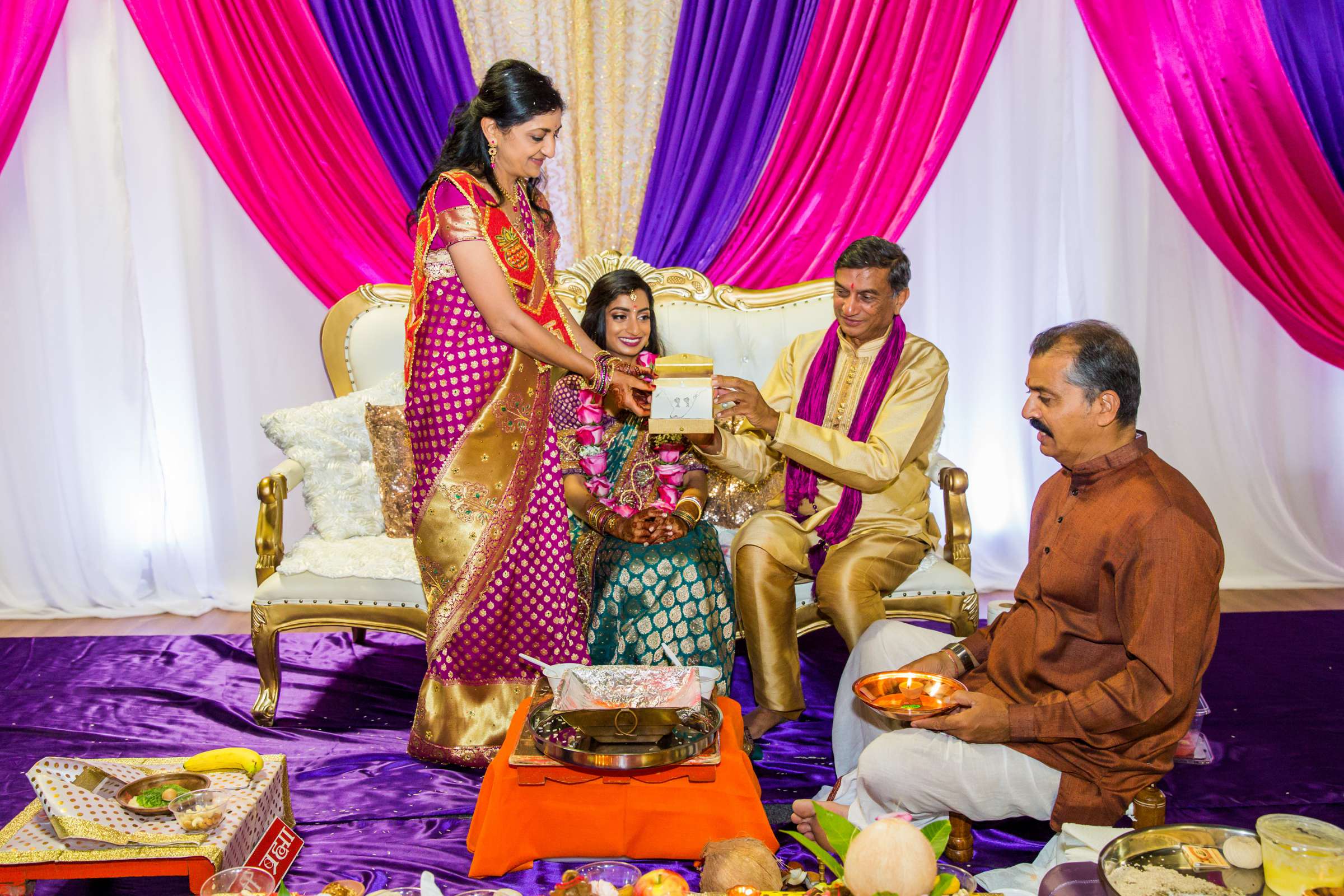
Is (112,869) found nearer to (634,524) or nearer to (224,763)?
(224,763)

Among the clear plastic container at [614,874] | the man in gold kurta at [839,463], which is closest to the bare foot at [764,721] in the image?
the man in gold kurta at [839,463]

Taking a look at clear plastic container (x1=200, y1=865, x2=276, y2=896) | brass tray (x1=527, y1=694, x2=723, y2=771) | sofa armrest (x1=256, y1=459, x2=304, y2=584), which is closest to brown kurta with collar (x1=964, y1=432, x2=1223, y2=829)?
brass tray (x1=527, y1=694, x2=723, y2=771)

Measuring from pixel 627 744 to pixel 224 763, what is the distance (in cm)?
112

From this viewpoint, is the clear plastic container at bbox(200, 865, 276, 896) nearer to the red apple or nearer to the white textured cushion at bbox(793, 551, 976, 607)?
the red apple

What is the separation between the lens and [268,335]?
569 cm

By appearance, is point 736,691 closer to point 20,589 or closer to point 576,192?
point 576,192

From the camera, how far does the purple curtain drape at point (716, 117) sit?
16.7ft

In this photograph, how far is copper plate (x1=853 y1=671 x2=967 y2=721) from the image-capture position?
263 centimetres

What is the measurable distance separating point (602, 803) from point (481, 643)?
3.08 feet

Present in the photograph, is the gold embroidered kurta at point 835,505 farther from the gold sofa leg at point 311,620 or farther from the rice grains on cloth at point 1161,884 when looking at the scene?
the rice grains on cloth at point 1161,884

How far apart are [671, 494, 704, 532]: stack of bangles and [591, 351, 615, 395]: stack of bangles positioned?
498 mm

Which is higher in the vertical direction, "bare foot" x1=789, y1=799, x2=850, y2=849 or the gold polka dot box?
the gold polka dot box

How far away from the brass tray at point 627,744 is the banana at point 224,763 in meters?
0.76

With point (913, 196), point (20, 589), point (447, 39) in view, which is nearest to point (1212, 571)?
point (913, 196)
